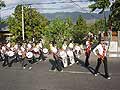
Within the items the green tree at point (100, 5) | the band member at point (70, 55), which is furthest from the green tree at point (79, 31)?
the band member at point (70, 55)

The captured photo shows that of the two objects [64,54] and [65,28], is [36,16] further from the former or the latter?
[64,54]

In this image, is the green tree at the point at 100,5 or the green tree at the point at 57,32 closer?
the green tree at the point at 100,5

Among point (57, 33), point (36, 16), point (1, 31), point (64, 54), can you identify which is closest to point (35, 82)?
point (64, 54)

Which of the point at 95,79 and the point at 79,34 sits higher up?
the point at 95,79

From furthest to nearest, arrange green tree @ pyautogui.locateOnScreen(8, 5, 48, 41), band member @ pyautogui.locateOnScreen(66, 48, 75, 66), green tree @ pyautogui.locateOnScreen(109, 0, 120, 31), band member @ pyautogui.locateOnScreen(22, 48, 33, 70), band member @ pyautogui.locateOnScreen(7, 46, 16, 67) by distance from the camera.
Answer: green tree @ pyautogui.locateOnScreen(8, 5, 48, 41), green tree @ pyautogui.locateOnScreen(109, 0, 120, 31), band member @ pyautogui.locateOnScreen(7, 46, 16, 67), band member @ pyautogui.locateOnScreen(66, 48, 75, 66), band member @ pyautogui.locateOnScreen(22, 48, 33, 70)

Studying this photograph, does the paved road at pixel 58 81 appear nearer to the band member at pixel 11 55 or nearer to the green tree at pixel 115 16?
the band member at pixel 11 55

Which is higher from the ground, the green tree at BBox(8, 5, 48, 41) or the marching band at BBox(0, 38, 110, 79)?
the marching band at BBox(0, 38, 110, 79)

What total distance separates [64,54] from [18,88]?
245 inches

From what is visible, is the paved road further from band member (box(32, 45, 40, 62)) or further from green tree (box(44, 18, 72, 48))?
green tree (box(44, 18, 72, 48))

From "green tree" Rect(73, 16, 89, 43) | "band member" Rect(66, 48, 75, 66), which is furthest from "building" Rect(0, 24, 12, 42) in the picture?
"band member" Rect(66, 48, 75, 66)

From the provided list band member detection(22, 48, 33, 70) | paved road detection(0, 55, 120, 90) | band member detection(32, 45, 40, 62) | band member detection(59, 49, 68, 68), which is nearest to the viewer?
paved road detection(0, 55, 120, 90)

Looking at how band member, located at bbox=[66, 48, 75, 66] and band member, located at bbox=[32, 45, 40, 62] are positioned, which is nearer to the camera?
band member, located at bbox=[66, 48, 75, 66]

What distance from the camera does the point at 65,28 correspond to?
140 feet

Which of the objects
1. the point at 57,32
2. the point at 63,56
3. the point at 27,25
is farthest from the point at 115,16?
the point at 27,25
